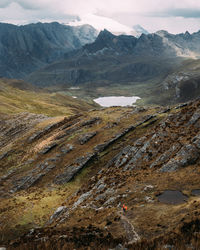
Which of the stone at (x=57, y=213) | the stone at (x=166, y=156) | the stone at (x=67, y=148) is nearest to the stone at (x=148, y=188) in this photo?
the stone at (x=166, y=156)

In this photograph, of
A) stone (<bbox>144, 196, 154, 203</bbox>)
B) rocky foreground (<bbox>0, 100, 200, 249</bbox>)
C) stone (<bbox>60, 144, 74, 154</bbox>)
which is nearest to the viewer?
rocky foreground (<bbox>0, 100, 200, 249</bbox>)

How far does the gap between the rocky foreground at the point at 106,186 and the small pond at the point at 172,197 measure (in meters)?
0.11

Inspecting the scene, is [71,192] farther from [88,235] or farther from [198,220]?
[198,220]

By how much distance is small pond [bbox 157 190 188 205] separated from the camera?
23938mm

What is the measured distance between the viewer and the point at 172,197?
24984 mm

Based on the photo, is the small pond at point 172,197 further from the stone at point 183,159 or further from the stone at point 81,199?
the stone at point 81,199

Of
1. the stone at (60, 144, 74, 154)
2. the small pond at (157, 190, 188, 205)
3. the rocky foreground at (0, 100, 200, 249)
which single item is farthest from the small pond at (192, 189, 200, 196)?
the stone at (60, 144, 74, 154)

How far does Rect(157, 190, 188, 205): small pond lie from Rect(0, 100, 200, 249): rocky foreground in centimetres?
11

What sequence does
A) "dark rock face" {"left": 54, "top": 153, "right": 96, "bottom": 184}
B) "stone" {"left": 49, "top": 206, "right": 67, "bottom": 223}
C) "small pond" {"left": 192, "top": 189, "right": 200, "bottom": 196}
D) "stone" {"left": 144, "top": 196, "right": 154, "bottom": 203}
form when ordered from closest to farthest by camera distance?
"small pond" {"left": 192, "top": 189, "right": 200, "bottom": 196} < "stone" {"left": 144, "top": 196, "right": 154, "bottom": 203} < "stone" {"left": 49, "top": 206, "right": 67, "bottom": 223} < "dark rock face" {"left": 54, "top": 153, "right": 96, "bottom": 184}

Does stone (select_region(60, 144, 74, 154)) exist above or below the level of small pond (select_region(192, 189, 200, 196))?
below

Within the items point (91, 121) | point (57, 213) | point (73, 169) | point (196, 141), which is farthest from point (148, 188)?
point (91, 121)

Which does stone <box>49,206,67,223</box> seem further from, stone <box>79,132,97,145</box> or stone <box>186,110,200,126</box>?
stone <box>186,110,200,126</box>

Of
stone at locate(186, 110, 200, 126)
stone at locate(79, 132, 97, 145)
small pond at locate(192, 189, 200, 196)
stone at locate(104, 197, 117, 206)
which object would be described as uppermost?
stone at locate(186, 110, 200, 126)

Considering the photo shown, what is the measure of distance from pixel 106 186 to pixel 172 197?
12333 millimetres
